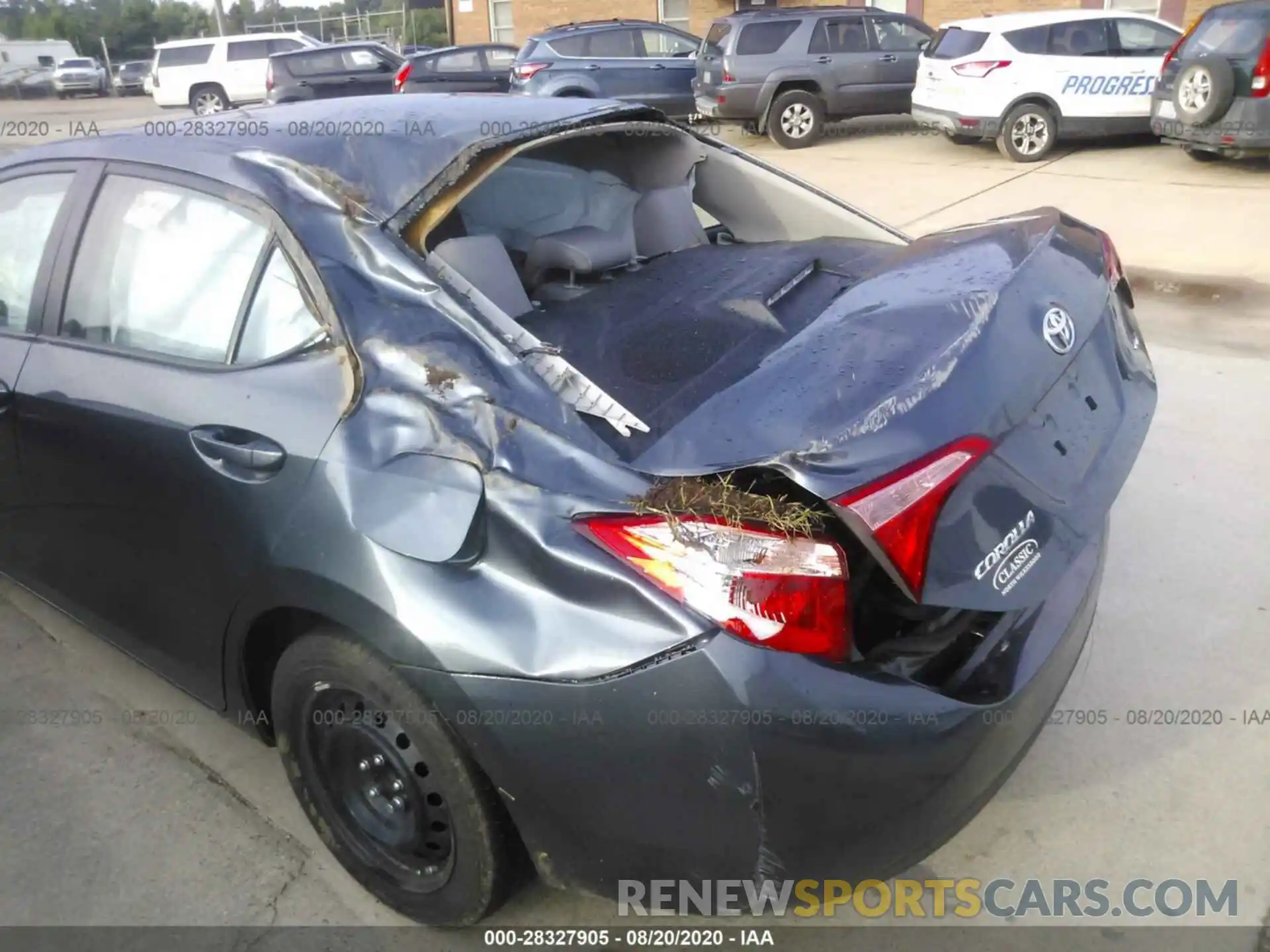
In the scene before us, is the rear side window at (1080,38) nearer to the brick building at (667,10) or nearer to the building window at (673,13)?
the brick building at (667,10)

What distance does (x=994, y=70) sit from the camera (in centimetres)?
A: 1171

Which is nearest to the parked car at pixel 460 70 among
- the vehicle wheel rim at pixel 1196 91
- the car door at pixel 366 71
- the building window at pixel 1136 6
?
the car door at pixel 366 71

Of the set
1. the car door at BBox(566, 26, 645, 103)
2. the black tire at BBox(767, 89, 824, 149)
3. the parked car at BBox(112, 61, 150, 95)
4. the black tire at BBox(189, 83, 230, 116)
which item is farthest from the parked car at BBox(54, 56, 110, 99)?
Result: the black tire at BBox(767, 89, 824, 149)

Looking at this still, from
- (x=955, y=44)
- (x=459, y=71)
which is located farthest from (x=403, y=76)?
(x=955, y=44)

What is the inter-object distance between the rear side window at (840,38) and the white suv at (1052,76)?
2.31 m

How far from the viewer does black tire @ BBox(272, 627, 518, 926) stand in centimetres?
205

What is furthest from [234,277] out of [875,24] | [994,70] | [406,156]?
[875,24]

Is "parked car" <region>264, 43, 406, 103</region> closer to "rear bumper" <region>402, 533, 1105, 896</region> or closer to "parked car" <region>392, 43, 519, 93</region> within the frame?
"parked car" <region>392, 43, 519, 93</region>

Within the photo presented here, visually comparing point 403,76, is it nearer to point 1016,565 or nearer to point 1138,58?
point 1138,58

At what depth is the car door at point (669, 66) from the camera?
16000 millimetres

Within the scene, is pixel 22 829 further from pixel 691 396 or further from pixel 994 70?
pixel 994 70

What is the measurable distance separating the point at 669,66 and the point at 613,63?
932 millimetres

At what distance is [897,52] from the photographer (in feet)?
46.6

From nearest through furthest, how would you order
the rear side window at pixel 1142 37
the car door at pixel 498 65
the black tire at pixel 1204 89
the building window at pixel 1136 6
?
the black tire at pixel 1204 89 < the rear side window at pixel 1142 37 < the building window at pixel 1136 6 < the car door at pixel 498 65
